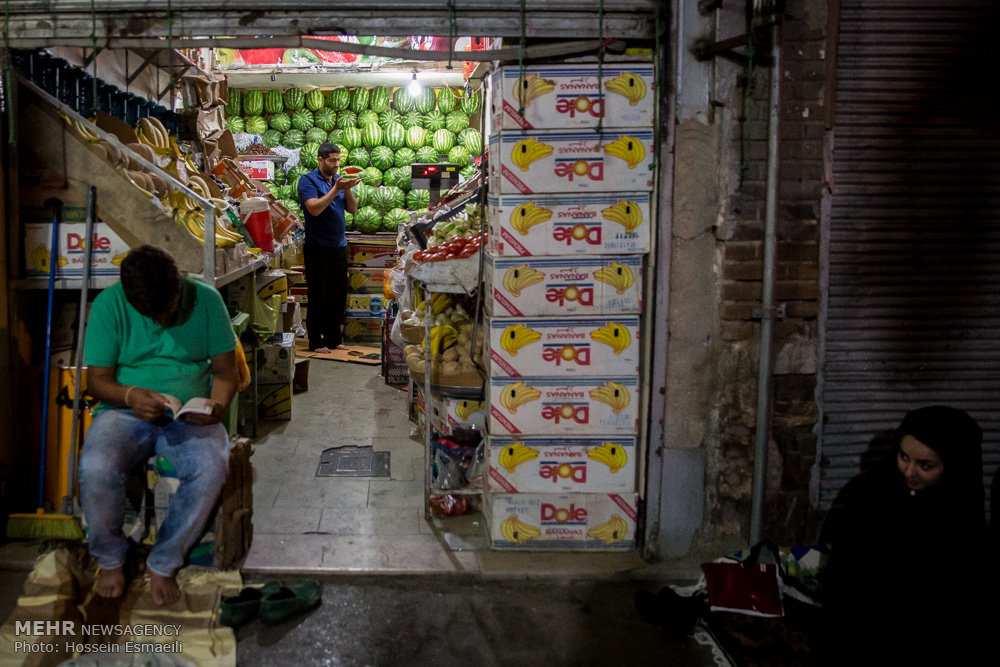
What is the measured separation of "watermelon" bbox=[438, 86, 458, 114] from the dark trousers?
4.25m

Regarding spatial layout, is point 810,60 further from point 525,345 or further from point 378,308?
point 378,308

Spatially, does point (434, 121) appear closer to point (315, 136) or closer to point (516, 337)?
point (315, 136)

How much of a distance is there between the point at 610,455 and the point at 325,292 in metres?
4.90

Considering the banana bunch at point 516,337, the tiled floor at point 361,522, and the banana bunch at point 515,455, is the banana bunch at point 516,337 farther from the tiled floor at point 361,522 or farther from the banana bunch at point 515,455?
the tiled floor at point 361,522

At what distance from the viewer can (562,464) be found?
3865 millimetres

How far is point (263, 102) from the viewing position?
1149 centimetres

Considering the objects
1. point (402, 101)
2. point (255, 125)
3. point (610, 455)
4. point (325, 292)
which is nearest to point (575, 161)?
point (610, 455)

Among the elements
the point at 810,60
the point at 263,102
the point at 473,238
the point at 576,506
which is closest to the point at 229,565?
the point at 576,506

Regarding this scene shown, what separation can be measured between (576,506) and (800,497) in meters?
1.06

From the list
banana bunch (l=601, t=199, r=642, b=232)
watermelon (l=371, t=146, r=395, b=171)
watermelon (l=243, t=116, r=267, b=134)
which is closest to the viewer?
banana bunch (l=601, t=199, r=642, b=232)

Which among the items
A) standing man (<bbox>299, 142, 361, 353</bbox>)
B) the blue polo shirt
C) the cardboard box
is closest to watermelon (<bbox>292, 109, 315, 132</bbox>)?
standing man (<bbox>299, 142, 361, 353</bbox>)

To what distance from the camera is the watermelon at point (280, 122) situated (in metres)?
11.3

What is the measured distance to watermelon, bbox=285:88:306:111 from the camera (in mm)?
11430

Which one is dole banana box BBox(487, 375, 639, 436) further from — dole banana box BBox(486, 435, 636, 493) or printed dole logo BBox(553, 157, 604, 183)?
printed dole logo BBox(553, 157, 604, 183)
